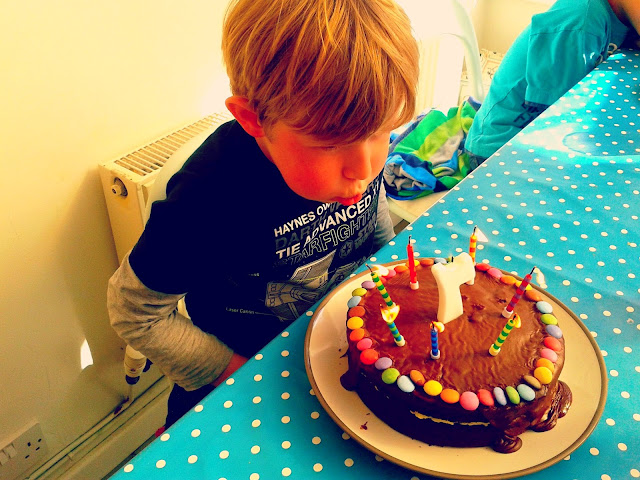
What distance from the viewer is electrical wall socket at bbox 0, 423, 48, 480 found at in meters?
1.34

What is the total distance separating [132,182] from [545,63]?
3.55 ft

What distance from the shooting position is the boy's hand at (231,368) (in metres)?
0.98

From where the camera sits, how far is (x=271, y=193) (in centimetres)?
86

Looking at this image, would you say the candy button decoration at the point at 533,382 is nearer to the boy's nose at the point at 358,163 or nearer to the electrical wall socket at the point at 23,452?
the boy's nose at the point at 358,163

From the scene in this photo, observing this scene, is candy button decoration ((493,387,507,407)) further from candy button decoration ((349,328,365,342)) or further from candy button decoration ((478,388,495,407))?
candy button decoration ((349,328,365,342))

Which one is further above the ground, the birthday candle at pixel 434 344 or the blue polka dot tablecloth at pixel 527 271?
the birthday candle at pixel 434 344

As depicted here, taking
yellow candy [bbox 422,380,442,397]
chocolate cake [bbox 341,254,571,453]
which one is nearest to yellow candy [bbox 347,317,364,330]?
chocolate cake [bbox 341,254,571,453]

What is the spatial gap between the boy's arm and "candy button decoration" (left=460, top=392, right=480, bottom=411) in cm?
48

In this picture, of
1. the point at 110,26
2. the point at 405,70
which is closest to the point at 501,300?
the point at 405,70

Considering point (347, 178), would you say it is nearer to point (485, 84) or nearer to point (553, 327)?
point (553, 327)

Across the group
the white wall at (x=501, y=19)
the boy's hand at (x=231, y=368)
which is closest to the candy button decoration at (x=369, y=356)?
the boy's hand at (x=231, y=368)

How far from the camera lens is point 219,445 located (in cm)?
62

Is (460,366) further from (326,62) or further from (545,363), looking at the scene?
(326,62)

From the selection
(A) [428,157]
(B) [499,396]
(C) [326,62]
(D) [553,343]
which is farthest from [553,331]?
(A) [428,157]
